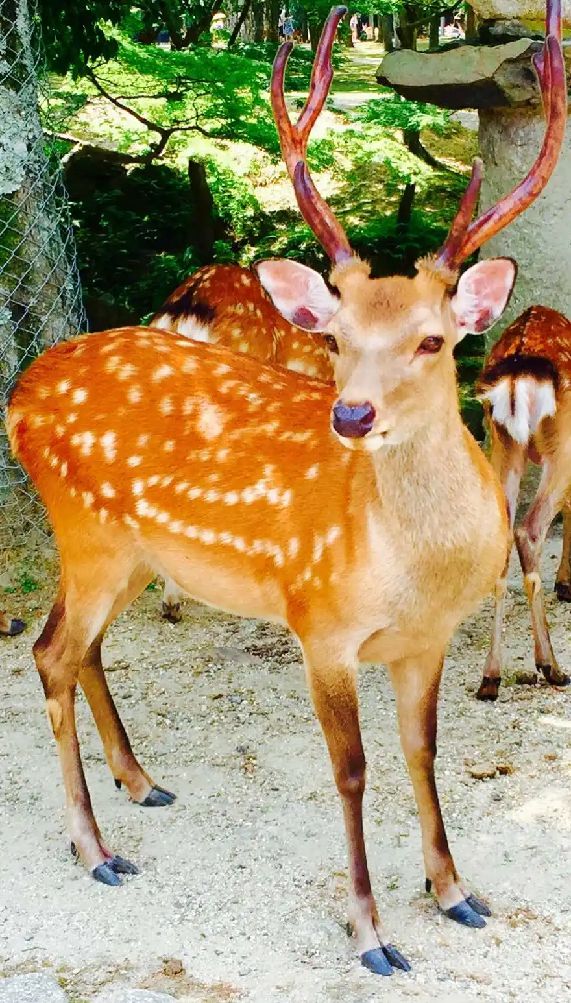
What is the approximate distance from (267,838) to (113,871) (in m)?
0.49

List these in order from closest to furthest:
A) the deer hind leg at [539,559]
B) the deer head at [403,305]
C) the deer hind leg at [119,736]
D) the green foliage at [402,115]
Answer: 1. the deer head at [403,305]
2. the deer hind leg at [119,736]
3. the deer hind leg at [539,559]
4. the green foliage at [402,115]

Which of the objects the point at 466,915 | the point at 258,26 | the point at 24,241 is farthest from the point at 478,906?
the point at 258,26

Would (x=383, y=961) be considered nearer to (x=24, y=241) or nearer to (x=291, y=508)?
(x=291, y=508)

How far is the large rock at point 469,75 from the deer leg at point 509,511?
1834 millimetres

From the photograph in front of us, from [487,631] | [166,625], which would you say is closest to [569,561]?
[487,631]

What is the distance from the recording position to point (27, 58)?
5.75 m

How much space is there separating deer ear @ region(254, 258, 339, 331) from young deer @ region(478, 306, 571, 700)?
6.32ft

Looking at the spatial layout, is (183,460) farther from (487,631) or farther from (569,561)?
(569,561)

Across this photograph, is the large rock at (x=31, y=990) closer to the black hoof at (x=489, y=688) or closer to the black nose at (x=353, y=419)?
the black nose at (x=353, y=419)

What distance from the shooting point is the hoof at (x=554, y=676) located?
479 cm

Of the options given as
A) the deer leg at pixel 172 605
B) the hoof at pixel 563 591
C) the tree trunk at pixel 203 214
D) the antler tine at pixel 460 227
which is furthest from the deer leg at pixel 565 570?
the tree trunk at pixel 203 214

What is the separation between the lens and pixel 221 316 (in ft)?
18.3

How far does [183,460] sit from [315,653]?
730 millimetres

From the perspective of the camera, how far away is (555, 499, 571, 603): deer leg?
557cm
